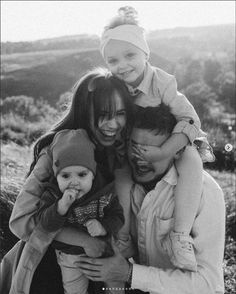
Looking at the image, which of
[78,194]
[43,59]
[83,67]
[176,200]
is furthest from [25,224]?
[43,59]

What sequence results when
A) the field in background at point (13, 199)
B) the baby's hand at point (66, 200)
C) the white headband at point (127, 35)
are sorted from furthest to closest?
the field in background at point (13, 199)
the white headband at point (127, 35)
the baby's hand at point (66, 200)

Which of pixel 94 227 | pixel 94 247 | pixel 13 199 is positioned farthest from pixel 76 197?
pixel 13 199

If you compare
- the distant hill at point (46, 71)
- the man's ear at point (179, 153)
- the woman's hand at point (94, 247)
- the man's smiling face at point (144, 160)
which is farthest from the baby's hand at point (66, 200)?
the distant hill at point (46, 71)

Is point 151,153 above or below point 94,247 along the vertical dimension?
above

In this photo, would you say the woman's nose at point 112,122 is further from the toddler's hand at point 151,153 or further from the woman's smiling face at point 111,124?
the toddler's hand at point 151,153

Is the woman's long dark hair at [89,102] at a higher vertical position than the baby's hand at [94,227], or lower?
higher

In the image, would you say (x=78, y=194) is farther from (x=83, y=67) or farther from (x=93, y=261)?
(x=83, y=67)

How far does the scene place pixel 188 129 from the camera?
279cm

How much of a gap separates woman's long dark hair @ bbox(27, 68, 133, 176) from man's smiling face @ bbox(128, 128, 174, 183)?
0.33ft

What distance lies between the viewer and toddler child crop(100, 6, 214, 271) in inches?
98.7

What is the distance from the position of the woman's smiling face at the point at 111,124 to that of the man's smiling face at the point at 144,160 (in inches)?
4.9

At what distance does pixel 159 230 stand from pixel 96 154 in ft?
1.98

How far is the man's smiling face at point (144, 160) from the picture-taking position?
2639mm

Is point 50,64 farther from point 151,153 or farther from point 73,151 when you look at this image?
point 73,151
